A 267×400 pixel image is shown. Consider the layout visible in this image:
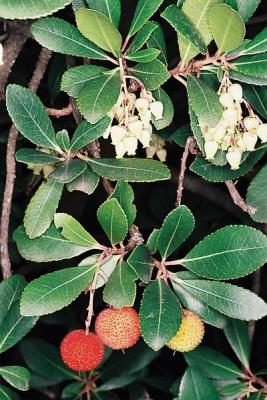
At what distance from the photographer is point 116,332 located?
126cm

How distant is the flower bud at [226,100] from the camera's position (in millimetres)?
1188

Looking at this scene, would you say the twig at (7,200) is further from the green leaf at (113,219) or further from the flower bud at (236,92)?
the flower bud at (236,92)

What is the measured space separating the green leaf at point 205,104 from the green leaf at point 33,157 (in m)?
0.28

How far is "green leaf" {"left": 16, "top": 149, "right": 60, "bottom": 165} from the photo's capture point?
1278 millimetres

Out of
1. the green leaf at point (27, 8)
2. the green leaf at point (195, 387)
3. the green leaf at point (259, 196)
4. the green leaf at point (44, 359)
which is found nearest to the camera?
the green leaf at point (27, 8)

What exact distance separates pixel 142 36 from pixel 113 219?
12.7 inches

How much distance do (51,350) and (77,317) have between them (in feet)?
0.57

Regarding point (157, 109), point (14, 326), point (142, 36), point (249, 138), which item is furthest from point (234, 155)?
point (14, 326)

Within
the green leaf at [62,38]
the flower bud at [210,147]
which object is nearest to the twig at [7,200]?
the green leaf at [62,38]

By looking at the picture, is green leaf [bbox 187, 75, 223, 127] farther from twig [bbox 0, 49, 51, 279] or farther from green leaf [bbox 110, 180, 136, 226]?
twig [bbox 0, 49, 51, 279]

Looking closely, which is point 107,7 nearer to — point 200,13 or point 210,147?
point 200,13

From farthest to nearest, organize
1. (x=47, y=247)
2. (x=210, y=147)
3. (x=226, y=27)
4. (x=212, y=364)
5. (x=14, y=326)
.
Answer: (x=212, y=364), (x=14, y=326), (x=47, y=247), (x=210, y=147), (x=226, y=27)

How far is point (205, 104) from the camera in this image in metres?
1.22

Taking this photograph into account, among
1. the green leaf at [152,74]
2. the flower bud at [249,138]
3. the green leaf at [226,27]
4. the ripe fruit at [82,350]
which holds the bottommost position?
the ripe fruit at [82,350]
